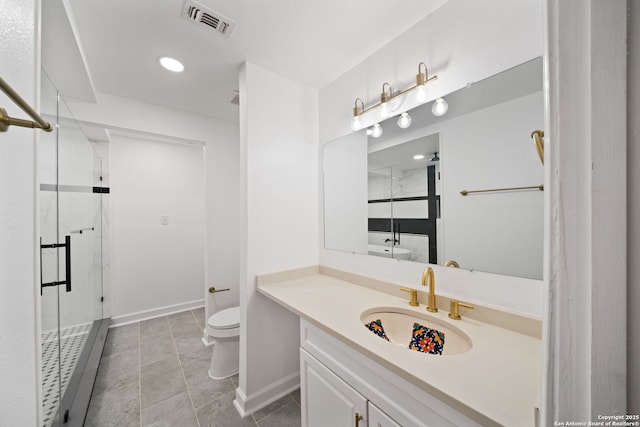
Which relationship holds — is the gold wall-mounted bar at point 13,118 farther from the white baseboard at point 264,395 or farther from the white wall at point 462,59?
the white baseboard at point 264,395

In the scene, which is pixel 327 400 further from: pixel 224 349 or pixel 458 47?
pixel 458 47

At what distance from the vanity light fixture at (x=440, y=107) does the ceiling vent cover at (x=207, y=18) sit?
120cm

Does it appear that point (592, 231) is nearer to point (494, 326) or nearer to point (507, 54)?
point (494, 326)

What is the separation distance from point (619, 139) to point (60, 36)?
219cm

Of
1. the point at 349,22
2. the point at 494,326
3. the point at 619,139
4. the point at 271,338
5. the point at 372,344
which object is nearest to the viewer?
the point at 619,139

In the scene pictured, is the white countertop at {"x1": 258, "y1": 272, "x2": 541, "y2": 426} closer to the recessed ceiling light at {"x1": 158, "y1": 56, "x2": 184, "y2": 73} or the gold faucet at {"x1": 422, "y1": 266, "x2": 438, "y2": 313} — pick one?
the gold faucet at {"x1": 422, "y1": 266, "x2": 438, "y2": 313}

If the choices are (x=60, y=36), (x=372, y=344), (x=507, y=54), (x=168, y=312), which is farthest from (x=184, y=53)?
(x=168, y=312)

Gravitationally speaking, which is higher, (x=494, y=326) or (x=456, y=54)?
(x=456, y=54)

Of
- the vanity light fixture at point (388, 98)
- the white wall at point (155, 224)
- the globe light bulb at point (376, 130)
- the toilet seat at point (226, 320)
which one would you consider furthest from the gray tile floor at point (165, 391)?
the vanity light fixture at point (388, 98)

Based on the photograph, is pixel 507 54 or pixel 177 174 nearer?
pixel 507 54

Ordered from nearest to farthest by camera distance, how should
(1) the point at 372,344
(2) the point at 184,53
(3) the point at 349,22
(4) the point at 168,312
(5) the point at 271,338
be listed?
(1) the point at 372,344, (3) the point at 349,22, (2) the point at 184,53, (5) the point at 271,338, (4) the point at 168,312

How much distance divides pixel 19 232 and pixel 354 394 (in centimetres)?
118

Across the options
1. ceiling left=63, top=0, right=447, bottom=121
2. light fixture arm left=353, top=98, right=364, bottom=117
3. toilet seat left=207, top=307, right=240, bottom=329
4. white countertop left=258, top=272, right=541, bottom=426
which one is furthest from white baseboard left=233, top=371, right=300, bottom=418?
ceiling left=63, top=0, right=447, bottom=121

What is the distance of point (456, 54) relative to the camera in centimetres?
118
